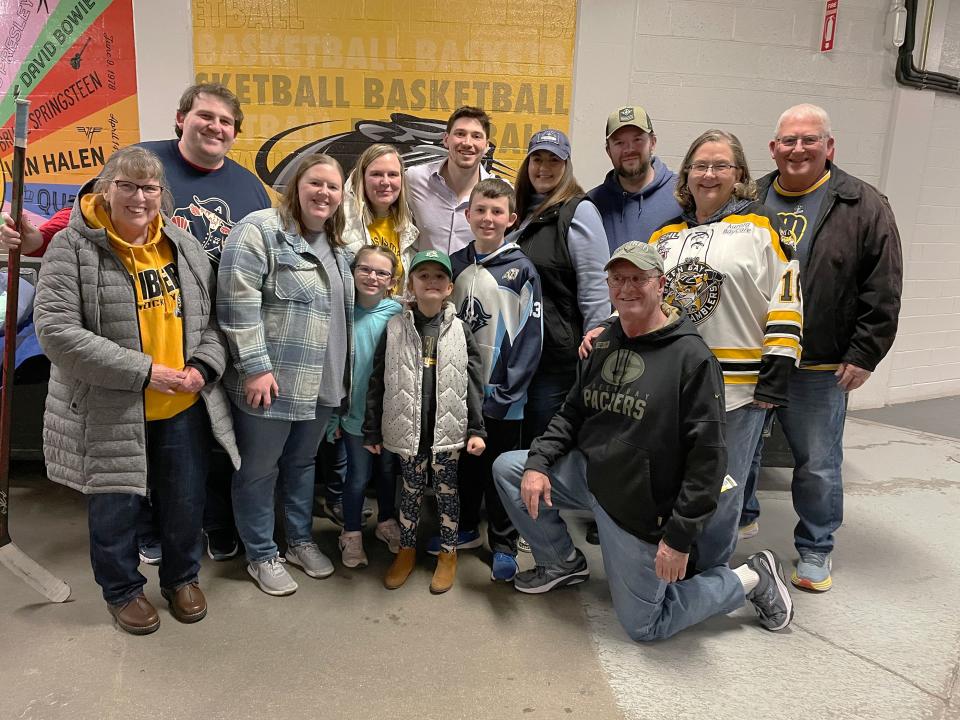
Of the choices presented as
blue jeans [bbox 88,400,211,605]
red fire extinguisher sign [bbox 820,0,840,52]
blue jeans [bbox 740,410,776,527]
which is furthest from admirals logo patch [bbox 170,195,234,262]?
red fire extinguisher sign [bbox 820,0,840,52]

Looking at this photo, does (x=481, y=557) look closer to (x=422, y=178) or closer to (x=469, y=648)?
(x=469, y=648)

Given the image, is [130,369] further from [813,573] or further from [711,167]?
[813,573]

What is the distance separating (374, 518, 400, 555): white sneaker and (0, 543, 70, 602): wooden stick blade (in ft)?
3.59

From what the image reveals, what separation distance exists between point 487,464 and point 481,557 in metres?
0.39

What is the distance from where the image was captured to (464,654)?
6.23ft

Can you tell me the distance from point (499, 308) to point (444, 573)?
0.99 metres

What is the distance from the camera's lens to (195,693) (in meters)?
1.70

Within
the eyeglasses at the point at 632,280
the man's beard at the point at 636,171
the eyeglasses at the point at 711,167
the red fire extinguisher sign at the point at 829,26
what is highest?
the red fire extinguisher sign at the point at 829,26

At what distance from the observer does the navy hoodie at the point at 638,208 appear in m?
2.43

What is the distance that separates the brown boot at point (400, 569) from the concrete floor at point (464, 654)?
1.5 inches

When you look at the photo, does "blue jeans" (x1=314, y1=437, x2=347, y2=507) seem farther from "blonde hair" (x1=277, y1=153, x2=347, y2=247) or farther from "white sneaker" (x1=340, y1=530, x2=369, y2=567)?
"blonde hair" (x1=277, y1=153, x2=347, y2=247)

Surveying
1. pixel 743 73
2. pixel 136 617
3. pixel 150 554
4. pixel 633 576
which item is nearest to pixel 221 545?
pixel 150 554

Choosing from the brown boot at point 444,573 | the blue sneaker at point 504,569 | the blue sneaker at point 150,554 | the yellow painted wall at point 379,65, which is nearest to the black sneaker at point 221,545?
the blue sneaker at point 150,554

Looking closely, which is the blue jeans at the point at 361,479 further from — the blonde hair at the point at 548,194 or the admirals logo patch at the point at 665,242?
the admirals logo patch at the point at 665,242
